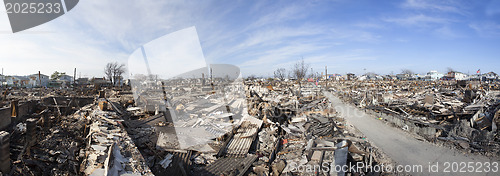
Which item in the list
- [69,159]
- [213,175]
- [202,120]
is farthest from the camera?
[202,120]

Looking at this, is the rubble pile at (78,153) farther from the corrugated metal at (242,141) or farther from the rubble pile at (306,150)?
the rubble pile at (306,150)

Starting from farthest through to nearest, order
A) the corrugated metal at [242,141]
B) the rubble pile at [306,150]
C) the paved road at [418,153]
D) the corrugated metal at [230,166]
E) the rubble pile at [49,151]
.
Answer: the corrugated metal at [242,141], the paved road at [418,153], the corrugated metal at [230,166], the rubble pile at [306,150], the rubble pile at [49,151]

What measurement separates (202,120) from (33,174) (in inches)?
239

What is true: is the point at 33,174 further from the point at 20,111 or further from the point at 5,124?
the point at 20,111

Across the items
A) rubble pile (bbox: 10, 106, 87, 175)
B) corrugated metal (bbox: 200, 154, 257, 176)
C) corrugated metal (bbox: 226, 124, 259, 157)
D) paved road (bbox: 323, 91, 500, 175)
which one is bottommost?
corrugated metal (bbox: 200, 154, 257, 176)

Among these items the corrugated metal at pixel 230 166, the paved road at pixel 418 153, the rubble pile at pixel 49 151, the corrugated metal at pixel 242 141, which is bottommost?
the corrugated metal at pixel 230 166

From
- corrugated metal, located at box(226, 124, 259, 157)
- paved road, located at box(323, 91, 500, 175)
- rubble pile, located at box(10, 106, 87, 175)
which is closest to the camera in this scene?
rubble pile, located at box(10, 106, 87, 175)

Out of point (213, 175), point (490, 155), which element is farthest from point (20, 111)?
point (490, 155)

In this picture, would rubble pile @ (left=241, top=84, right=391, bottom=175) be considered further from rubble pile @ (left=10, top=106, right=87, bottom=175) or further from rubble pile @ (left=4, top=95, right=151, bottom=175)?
rubble pile @ (left=10, top=106, right=87, bottom=175)

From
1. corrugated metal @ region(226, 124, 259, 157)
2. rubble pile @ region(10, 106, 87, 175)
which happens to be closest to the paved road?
corrugated metal @ region(226, 124, 259, 157)

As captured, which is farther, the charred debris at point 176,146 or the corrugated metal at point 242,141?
the corrugated metal at point 242,141

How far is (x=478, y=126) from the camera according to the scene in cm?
832

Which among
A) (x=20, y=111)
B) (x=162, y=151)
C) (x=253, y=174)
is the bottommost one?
(x=253, y=174)

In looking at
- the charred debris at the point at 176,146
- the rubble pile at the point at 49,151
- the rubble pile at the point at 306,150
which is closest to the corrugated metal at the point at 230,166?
the charred debris at the point at 176,146
